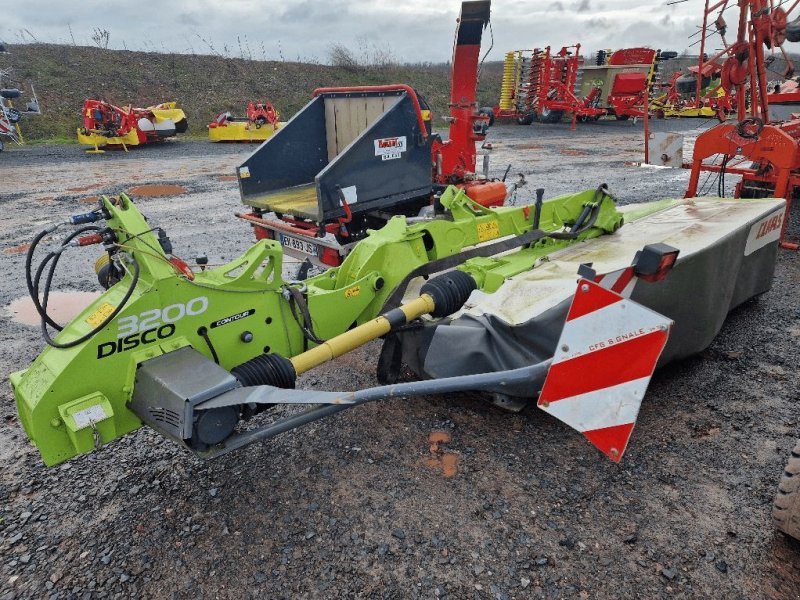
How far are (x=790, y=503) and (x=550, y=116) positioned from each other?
22.6 meters

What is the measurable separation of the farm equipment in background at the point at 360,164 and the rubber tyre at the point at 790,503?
8.36 ft

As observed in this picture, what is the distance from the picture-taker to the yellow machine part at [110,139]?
15473mm

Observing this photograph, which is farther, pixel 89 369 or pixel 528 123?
pixel 528 123

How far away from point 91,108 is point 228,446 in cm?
1646

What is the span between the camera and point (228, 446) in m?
2.29

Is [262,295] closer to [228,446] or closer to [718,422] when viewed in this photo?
[228,446]

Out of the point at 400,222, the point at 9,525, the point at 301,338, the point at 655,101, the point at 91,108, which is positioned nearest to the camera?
the point at 9,525

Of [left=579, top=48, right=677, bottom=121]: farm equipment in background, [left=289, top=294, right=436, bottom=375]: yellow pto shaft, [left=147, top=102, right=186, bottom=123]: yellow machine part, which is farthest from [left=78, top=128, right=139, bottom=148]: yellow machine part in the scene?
[left=579, top=48, right=677, bottom=121]: farm equipment in background

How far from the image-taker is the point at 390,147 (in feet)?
16.7

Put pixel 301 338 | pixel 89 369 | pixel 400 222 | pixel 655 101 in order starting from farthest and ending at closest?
1. pixel 655 101
2. pixel 400 222
3. pixel 301 338
4. pixel 89 369

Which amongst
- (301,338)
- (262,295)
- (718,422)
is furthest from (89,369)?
(718,422)

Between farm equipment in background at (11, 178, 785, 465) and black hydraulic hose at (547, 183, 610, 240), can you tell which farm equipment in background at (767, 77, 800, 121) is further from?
black hydraulic hose at (547, 183, 610, 240)

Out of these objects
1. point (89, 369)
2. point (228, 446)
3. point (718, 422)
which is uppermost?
point (89, 369)

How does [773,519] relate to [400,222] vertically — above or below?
below
